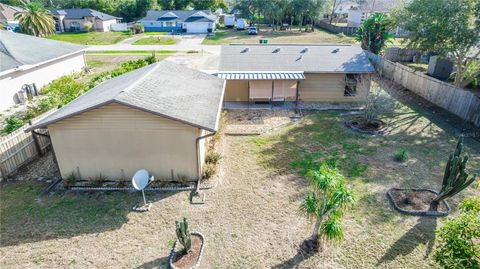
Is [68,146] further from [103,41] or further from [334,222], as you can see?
[103,41]

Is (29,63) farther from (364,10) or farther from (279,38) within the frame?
(364,10)

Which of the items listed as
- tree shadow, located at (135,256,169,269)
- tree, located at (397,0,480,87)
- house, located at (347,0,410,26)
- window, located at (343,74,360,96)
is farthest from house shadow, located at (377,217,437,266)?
house, located at (347,0,410,26)

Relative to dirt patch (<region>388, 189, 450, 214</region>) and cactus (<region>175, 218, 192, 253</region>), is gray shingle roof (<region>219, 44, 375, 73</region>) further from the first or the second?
cactus (<region>175, 218, 192, 253</region>)

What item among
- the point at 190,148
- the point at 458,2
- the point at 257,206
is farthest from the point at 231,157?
the point at 458,2

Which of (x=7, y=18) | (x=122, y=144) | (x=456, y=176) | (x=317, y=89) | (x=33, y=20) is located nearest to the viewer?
(x=456, y=176)

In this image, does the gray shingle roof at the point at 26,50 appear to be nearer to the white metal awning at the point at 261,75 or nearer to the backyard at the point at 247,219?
the backyard at the point at 247,219

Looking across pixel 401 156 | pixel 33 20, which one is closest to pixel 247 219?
pixel 401 156
